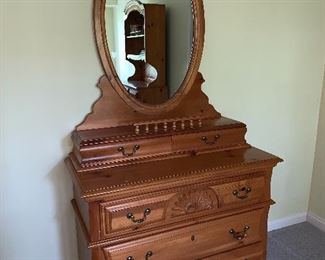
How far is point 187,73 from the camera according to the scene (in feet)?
5.89

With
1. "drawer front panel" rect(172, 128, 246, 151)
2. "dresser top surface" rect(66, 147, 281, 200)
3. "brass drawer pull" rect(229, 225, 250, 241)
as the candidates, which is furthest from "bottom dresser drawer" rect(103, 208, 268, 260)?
"drawer front panel" rect(172, 128, 246, 151)

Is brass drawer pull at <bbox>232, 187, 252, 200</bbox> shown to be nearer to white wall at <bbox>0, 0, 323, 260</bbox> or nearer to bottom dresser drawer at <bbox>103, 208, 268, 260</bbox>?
bottom dresser drawer at <bbox>103, 208, 268, 260</bbox>

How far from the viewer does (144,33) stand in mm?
1663

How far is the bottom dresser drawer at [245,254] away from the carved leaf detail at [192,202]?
0.89 feet

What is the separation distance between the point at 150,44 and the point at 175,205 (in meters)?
0.82

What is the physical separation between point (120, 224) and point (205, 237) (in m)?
0.43

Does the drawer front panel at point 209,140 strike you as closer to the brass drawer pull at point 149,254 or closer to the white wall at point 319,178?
the brass drawer pull at point 149,254

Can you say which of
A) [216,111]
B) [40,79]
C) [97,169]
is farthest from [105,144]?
[216,111]

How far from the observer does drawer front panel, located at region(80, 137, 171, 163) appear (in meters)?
1.45

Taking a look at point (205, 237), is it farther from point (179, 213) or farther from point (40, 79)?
point (40, 79)

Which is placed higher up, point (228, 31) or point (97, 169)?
point (228, 31)

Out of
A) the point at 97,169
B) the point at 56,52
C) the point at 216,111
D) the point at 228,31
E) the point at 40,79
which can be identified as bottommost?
the point at 97,169

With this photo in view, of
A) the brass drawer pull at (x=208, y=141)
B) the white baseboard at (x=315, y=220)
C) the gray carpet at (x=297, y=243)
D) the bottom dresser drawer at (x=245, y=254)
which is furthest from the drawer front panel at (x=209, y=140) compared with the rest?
the white baseboard at (x=315, y=220)

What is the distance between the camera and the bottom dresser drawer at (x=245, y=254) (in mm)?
1562
